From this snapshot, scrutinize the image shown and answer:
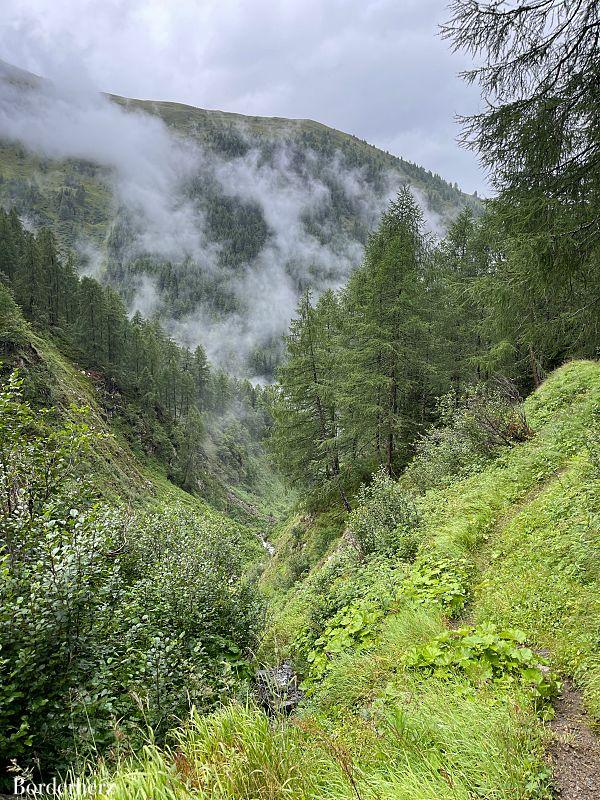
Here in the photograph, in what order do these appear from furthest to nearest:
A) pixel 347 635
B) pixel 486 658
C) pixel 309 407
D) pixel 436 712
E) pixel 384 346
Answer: pixel 309 407, pixel 384 346, pixel 347 635, pixel 486 658, pixel 436 712

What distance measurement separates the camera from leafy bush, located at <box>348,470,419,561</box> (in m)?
8.61

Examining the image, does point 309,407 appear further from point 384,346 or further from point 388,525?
point 388,525

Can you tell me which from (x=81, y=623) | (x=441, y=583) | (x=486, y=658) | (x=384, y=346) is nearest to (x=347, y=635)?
(x=441, y=583)

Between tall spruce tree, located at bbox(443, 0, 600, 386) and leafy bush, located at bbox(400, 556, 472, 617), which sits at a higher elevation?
tall spruce tree, located at bbox(443, 0, 600, 386)

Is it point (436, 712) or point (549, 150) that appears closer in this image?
point (436, 712)

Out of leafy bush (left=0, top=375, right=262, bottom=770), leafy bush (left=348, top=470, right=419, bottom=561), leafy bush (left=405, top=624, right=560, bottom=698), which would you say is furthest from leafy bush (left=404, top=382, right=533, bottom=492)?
leafy bush (left=405, top=624, right=560, bottom=698)

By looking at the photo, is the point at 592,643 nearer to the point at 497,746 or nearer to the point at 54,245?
the point at 497,746

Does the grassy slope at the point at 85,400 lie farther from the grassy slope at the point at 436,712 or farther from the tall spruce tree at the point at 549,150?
the tall spruce tree at the point at 549,150

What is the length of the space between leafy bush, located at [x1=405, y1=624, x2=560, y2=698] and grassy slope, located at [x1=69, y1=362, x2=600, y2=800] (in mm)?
163

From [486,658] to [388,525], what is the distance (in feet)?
19.1

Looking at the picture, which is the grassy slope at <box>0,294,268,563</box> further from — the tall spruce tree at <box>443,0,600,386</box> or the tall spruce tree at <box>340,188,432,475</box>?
the tall spruce tree at <box>443,0,600,386</box>

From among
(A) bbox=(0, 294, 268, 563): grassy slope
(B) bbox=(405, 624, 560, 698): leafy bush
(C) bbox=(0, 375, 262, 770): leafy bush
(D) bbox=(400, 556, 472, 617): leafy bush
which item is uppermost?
(A) bbox=(0, 294, 268, 563): grassy slope

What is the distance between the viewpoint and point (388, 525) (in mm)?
9664

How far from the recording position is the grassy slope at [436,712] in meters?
2.65
